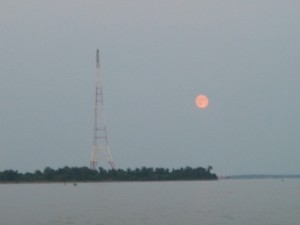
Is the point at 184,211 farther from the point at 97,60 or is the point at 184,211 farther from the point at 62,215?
the point at 97,60

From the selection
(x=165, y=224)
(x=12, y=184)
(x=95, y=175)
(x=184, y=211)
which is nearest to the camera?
(x=165, y=224)

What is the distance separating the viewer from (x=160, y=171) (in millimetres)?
164375

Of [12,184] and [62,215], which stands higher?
[12,184]

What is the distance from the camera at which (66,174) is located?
149 meters

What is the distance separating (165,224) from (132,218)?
510 centimetres

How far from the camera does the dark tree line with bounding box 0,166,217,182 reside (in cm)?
14850

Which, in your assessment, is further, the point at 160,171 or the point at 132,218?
the point at 160,171

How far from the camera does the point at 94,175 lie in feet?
484

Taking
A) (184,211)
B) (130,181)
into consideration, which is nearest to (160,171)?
(130,181)

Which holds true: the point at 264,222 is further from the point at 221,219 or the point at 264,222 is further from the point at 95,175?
the point at 95,175

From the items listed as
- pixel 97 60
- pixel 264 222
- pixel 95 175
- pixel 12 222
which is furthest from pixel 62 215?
pixel 95 175

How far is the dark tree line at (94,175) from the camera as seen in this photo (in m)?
148

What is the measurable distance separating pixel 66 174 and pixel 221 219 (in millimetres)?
105312

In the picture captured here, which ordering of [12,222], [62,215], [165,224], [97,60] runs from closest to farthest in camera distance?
[165,224] < [12,222] < [62,215] < [97,60]
